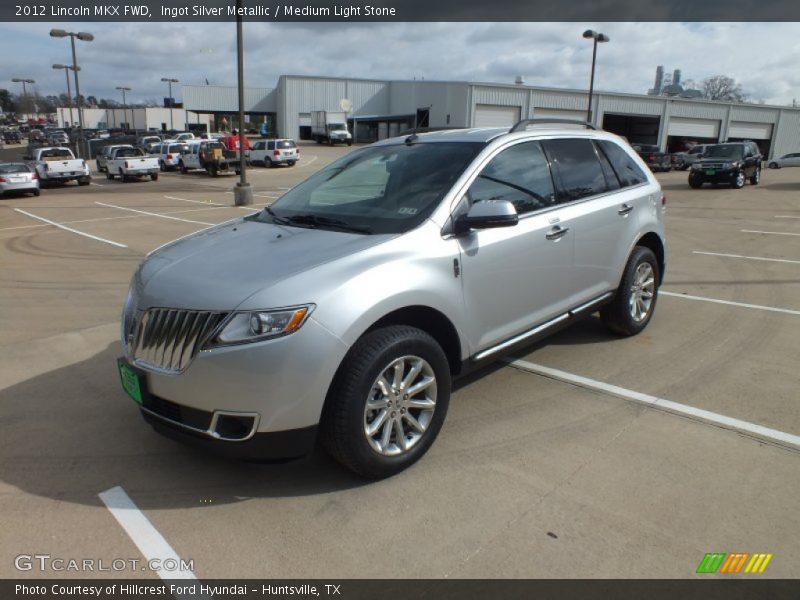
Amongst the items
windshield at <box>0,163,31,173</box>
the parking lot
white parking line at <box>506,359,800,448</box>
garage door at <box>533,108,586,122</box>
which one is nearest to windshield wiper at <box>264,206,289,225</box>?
the parking lot

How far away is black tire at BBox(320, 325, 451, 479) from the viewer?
295 cm

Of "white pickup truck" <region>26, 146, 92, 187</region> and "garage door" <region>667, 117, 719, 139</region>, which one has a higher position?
"garage door" <region>667, 117, 719, 139</region>

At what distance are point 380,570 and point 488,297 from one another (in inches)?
69.5

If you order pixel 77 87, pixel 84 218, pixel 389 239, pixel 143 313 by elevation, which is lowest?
pixel 84 218

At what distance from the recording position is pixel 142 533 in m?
2.87

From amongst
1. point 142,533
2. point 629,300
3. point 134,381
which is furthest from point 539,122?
point 142,533

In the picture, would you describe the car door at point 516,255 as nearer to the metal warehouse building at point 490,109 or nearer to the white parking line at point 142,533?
the white parking line at point 142,533

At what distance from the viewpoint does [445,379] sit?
3451mm

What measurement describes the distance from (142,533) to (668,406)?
3.27 metres

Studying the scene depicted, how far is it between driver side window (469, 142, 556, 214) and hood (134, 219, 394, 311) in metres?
0.91

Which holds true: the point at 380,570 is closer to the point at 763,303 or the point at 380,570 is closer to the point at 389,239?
the point at 389,239

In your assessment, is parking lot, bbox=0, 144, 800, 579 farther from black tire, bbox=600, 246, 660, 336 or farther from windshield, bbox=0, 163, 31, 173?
windshield, bbox=0, 163, 31, 173

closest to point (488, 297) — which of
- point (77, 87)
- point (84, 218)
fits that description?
point (84, 218)
